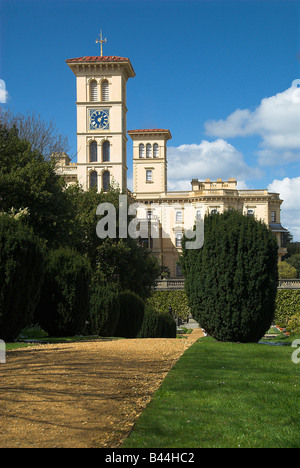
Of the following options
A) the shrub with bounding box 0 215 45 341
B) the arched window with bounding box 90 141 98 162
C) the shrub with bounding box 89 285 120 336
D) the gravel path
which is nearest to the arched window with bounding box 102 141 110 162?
the arched window with bounding box 90 141 98 162

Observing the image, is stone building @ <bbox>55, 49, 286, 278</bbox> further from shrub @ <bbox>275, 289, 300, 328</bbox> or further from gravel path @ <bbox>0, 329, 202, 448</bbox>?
gravel path @ <bbox>0, 329, 202, 448</bbox>

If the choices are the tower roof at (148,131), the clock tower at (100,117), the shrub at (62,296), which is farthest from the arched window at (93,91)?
the shrub at (62,296)

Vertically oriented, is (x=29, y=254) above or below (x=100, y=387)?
above

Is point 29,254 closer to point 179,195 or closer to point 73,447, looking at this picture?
point 73,447

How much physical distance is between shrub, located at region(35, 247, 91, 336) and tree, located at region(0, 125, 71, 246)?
7957mm

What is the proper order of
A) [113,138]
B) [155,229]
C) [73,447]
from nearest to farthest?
1. [73,447]
2. [113,138]
3. [155,229]

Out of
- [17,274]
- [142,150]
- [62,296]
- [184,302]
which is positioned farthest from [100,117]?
[17,274]

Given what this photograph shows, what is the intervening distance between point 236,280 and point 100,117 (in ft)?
185

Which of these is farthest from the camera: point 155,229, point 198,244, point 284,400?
point 155,229

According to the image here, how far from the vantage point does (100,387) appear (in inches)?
319

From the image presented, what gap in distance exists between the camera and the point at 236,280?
15.7 metres

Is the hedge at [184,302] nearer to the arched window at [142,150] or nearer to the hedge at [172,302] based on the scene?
the hedge at [172,302]
